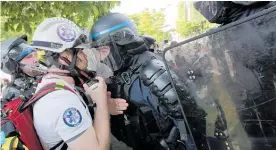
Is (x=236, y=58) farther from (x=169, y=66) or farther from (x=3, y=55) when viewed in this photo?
(x=3, y=55)

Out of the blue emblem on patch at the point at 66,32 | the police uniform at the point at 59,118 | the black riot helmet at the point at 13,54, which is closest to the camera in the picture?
the police uniform at the point at 59,118

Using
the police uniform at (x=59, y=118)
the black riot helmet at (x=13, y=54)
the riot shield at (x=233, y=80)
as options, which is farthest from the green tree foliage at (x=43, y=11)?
the riot shield at (x=233, y=80)

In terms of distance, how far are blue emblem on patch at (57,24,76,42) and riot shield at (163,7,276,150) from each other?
100 cm

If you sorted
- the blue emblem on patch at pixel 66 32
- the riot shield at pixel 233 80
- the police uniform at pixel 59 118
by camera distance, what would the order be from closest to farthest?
the riot shield at pixel 233 80, the police uniform at pixel 59 118, the blue emblem on patch at pixel 66 32

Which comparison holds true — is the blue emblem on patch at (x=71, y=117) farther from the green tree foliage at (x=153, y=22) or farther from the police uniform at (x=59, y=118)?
the green tree foliage at (x=153, y=22)

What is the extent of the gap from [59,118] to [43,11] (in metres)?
2.95

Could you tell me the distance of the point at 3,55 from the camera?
4.30m

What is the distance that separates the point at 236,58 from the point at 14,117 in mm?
1316

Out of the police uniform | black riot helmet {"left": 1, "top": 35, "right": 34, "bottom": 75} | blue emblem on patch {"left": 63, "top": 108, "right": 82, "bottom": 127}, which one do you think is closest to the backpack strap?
the police uniform

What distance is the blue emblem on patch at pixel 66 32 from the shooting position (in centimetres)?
210

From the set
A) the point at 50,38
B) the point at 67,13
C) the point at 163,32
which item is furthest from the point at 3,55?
the point at 163,32

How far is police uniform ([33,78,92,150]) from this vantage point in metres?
1.64

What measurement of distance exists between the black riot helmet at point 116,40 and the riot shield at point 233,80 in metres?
1.20

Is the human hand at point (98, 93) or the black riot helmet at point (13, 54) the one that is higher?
the black riot helmet at point (13, 54)
